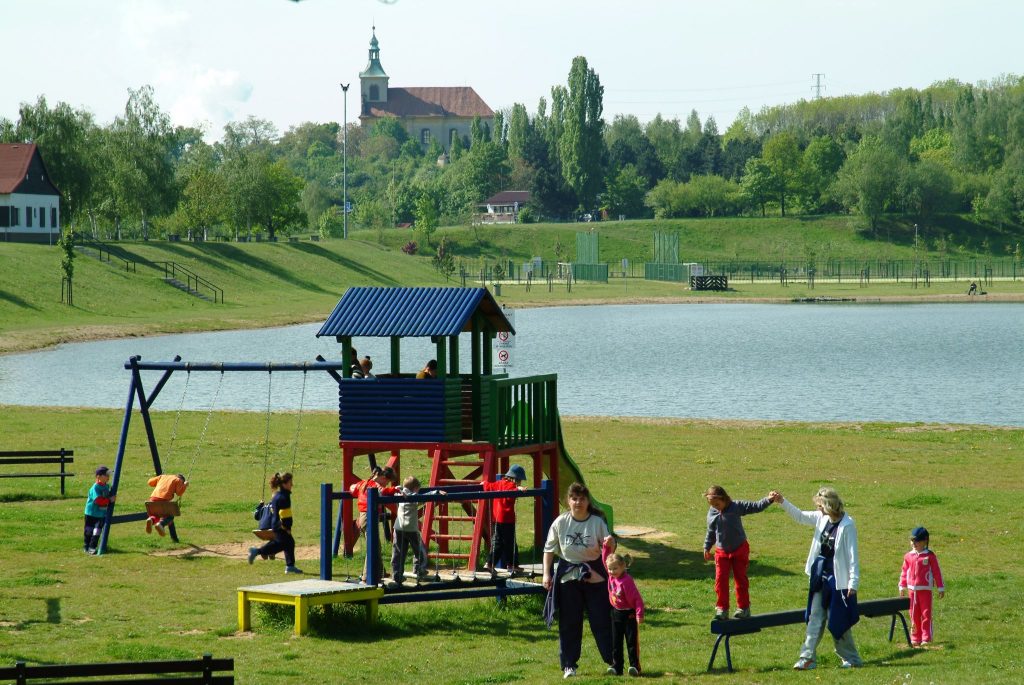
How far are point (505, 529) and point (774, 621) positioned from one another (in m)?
4.79

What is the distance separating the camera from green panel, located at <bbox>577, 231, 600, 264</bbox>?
167 m

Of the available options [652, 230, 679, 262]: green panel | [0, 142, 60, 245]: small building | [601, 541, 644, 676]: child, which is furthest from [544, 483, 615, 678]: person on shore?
[652, 230, 679, 262]: green panel

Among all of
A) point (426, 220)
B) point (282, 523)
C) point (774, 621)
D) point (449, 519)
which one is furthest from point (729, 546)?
point (426, 220)

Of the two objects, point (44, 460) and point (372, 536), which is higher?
point (372, 536)

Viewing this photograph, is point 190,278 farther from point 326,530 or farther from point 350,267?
point 326,530

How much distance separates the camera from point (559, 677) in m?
14.2

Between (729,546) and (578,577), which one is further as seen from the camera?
(729,546)

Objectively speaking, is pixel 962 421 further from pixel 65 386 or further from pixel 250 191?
pixel 250 191

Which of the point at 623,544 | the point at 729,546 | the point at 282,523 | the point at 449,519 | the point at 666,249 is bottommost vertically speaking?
the point at 623,544

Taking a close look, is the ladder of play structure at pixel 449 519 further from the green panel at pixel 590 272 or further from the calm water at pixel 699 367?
the green panel at pixel 590 272

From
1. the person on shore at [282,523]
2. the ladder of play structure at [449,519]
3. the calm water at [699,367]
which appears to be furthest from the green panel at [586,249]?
the person on shore at [282,523]

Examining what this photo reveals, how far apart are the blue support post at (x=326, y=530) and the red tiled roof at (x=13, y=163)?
325ft

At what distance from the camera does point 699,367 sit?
6544 cm

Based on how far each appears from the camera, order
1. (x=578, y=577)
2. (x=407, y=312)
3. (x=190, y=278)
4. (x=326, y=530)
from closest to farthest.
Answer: (x=578, y=577)
(x=326, y=530)
(x=407, y=312)
(x=190, y=278)
